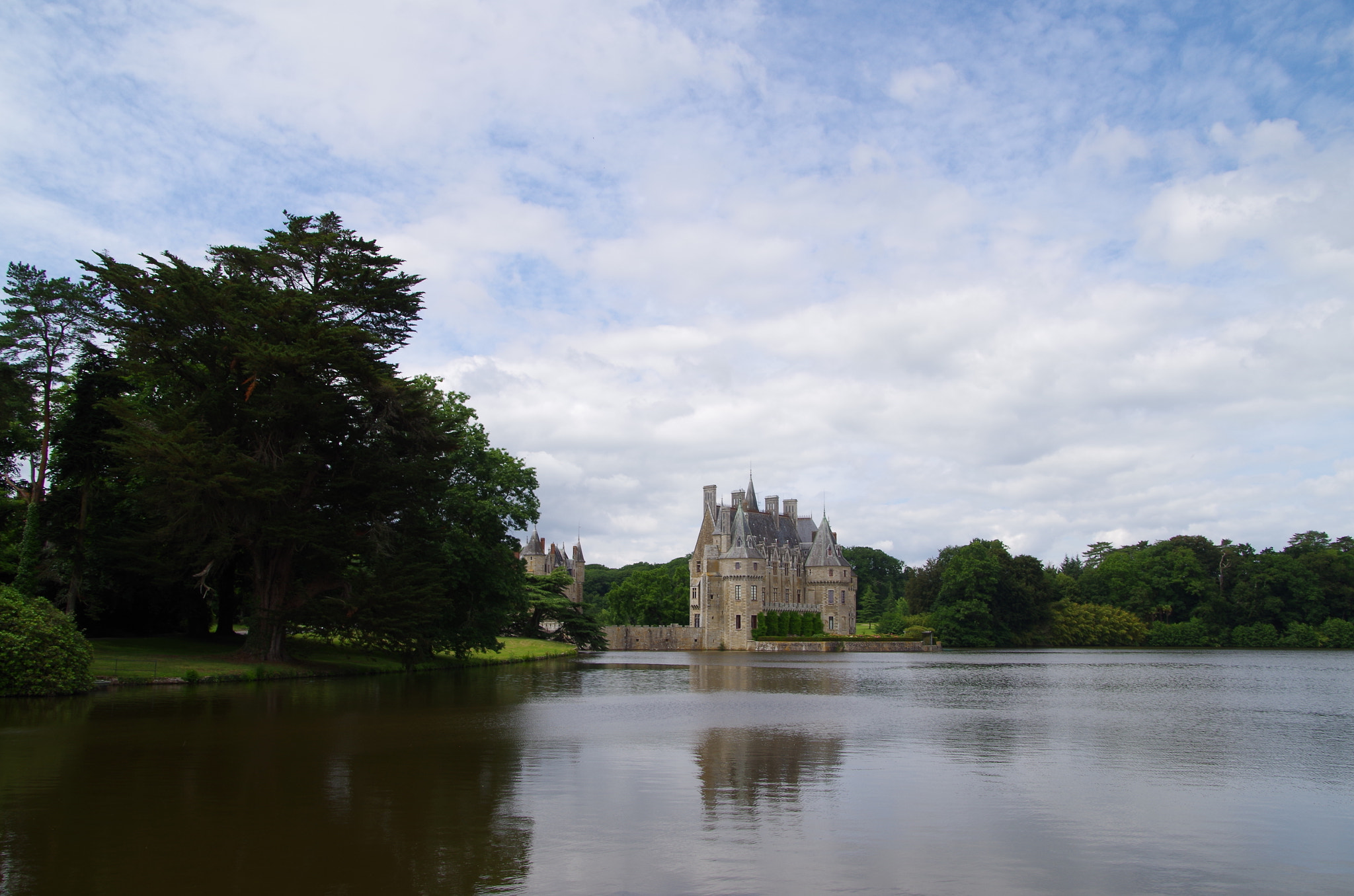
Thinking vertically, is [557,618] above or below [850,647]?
above

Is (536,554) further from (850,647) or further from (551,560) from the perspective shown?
(850,647)

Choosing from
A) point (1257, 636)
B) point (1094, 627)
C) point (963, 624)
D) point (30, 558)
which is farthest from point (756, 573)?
point (30, 558)

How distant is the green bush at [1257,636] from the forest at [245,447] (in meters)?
70.5

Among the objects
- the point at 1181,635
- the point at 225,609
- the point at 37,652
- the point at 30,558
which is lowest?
the point at 1181,635

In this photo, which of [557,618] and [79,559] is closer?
[79,559]

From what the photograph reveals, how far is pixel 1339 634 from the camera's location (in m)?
71.9

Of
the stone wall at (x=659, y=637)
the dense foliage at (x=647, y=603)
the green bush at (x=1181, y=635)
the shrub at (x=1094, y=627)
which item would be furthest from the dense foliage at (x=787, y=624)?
the green bush at (x=1181, y=635)

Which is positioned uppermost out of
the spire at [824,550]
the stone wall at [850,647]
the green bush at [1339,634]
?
the spire at [824,550]

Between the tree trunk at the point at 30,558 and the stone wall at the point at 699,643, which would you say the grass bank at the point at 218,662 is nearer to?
the tree trunk at the point at 30,558

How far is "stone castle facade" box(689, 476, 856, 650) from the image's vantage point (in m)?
73.9

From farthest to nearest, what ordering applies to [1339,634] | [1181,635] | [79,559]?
[1181,635], [1339,634], [79,559]

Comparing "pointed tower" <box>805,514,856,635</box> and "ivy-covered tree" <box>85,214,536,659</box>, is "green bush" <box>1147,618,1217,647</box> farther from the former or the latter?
"ivy-covered tree" <box>85,214,536,659</box>

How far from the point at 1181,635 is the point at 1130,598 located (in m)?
5.74

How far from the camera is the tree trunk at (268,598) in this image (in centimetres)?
2603
